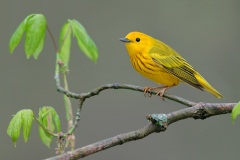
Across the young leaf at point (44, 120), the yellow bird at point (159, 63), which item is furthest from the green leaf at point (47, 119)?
the yellow bird at point (159, 63)

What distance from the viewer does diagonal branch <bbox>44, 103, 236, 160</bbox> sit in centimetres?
120

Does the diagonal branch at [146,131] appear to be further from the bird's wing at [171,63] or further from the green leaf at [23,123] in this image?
the bird's wing at [171,63]

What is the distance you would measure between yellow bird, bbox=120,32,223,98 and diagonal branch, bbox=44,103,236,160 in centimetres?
84

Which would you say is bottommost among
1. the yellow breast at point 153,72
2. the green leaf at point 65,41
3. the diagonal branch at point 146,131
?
the diagonal branch at point 146,131

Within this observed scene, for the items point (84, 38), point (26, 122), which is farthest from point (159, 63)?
point (26, 122)

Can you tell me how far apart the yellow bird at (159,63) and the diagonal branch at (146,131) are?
843 mm

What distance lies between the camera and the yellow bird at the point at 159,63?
94.2 inches

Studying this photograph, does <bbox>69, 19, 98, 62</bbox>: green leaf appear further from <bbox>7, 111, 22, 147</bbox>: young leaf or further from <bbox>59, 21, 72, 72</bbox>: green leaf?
<bbox>7, 111, 22, 147</bbox>: young leaf

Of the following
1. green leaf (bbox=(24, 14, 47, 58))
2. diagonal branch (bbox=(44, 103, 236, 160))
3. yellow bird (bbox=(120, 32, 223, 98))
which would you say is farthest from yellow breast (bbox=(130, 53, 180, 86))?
diagonal branch (bbox=(44, 103, 236, 160))

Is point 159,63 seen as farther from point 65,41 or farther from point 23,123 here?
point 23,123

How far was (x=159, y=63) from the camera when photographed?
245 centimetres

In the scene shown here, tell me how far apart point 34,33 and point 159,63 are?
0.89 m

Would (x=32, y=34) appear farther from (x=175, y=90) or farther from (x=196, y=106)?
(x=175, y=90)

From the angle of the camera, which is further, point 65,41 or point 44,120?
point 65,41
